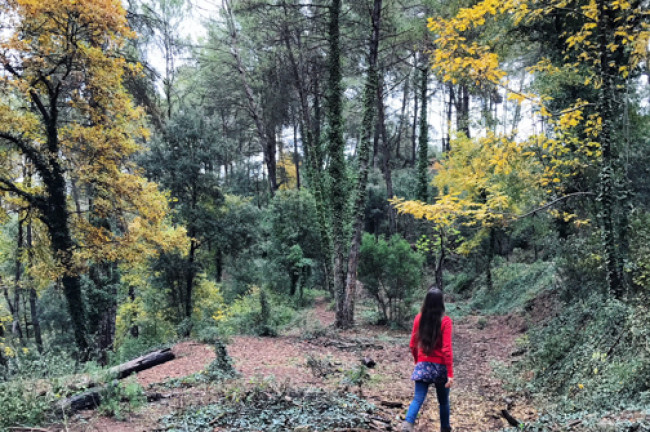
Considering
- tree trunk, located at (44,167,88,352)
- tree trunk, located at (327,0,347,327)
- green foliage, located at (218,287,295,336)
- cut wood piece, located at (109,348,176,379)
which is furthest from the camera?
tree trunk, located at (327,0,347,327)

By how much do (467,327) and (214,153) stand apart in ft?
38.2

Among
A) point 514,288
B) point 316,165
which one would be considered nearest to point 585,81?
point 514,288

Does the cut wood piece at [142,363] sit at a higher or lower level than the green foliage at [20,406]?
lower

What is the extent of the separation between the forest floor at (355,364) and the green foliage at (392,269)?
1227mm

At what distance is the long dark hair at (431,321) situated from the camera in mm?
3770

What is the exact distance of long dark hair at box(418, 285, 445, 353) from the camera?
377 centimetres

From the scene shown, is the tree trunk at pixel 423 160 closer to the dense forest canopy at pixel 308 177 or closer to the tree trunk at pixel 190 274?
the dense forest canopy at pixel 308 177

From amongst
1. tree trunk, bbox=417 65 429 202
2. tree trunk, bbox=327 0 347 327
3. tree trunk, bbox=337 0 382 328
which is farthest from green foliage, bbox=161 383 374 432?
tree trunk, bbox=417 65 429 202

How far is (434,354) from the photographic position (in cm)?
379

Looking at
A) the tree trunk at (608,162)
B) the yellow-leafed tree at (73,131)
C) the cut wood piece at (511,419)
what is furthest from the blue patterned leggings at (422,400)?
the yellow-leafed tree at (73,131)

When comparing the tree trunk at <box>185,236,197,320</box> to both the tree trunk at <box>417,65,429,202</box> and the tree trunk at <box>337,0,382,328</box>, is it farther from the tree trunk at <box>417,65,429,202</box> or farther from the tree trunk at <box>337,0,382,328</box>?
the tree trunk at <box>417,65,429,202</box>

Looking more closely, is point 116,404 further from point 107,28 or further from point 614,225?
point 107,28

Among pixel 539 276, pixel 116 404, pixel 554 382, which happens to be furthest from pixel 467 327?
pixel 116 404

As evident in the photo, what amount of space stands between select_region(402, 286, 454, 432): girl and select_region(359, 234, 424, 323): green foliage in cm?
848
